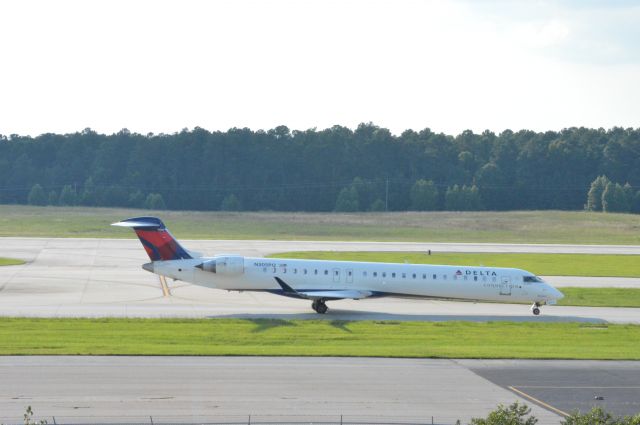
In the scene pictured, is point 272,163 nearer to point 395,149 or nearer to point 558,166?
point 395,149

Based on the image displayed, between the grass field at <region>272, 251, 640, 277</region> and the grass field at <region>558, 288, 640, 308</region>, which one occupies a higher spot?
the grass field at <region>272, 251, 640, 277</region>

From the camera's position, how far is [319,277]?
4222cm

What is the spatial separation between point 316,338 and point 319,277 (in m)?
8.47

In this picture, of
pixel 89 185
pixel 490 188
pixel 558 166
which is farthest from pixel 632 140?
pixel 89 185

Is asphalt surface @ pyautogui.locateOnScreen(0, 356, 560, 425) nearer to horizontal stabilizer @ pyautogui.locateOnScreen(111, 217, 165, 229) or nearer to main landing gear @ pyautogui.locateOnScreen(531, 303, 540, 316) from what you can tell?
horizontal stabilizer @ pyautogui.locateOnScreen(111, 217, 165, 229)

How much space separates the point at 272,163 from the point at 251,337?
122m

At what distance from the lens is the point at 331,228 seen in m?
108

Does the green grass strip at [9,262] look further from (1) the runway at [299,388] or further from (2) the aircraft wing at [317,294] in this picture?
(1) the runway at [299,388]

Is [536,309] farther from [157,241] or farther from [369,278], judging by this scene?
[157,241]

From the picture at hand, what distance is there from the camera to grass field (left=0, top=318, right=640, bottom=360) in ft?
99.7

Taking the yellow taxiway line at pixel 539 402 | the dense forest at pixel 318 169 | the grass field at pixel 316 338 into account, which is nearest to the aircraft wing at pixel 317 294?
the grass field at pixel 316 338

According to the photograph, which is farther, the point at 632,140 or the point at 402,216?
the point at 632,140

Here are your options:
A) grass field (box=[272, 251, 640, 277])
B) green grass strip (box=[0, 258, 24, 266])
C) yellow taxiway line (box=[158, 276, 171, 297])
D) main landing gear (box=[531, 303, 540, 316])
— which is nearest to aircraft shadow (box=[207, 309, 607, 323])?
main landing gear (box=[531, 303, 540, 316])

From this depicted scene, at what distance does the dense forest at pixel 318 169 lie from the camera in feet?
484
